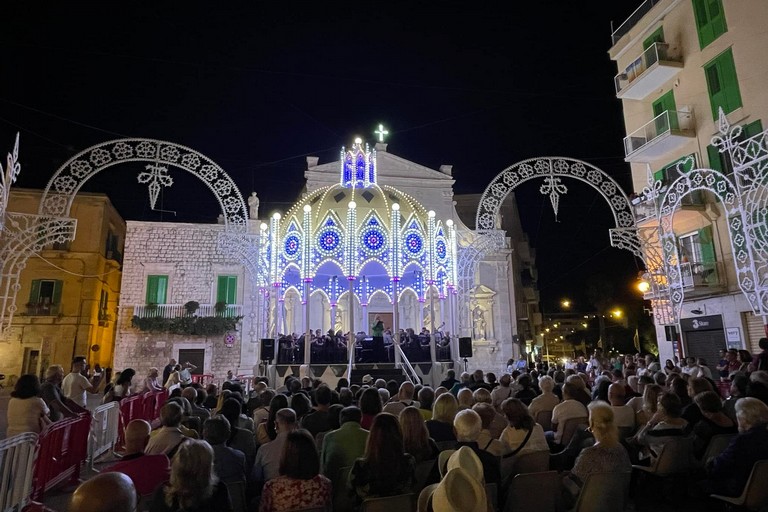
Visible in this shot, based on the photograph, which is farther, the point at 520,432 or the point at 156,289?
the point at 156,289

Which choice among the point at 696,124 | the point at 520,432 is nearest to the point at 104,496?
the point at 520,432

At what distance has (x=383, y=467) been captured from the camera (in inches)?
139

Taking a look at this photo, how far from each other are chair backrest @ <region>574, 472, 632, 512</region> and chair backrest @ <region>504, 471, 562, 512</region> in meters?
0.20

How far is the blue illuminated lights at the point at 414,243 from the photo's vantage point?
1791 cm

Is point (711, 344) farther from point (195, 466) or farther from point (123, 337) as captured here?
point (123, 337)

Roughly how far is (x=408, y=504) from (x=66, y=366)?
26.7m

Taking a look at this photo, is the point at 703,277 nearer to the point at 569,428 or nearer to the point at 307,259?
the point at 307,259

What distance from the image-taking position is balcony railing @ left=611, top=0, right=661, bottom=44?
1944 centimetres

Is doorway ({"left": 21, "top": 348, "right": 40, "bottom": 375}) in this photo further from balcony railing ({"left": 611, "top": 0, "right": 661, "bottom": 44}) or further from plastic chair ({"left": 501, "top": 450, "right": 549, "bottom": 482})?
balcony railing ({"left": 611, "top": 0, "right": 661, "bottom": 44})

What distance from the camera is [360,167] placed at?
18.7 m

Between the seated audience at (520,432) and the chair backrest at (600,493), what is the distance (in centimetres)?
88

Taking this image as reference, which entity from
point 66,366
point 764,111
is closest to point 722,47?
point 764,111

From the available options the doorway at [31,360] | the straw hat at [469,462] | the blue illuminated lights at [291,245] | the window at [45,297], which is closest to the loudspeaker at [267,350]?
the blue illuminated lights at [291,245]

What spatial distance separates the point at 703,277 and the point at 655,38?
973cm
